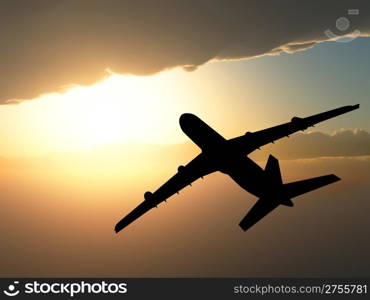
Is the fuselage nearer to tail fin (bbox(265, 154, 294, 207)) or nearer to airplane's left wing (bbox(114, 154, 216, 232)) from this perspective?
tail fin (bbox(265, 154, 294, 207))

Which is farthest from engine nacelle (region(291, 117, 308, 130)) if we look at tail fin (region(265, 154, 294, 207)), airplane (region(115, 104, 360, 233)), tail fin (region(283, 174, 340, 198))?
tail fin (region(283, 174, 340, 198))

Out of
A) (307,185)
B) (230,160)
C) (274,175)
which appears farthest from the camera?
(230,160)

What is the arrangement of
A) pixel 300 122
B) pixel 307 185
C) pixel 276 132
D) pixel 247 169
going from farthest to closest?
pixel 247 169, pixel 276 132, pixel 307 185, pixel 300 122

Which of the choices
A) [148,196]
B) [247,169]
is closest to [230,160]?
[247,169]

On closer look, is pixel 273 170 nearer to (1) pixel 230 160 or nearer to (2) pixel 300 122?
(1) pixel 230 160

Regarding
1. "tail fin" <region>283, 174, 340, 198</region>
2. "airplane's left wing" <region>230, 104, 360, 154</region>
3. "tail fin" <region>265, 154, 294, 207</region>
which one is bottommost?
"tail fin" <region>283, 174, 340, 198</region>
